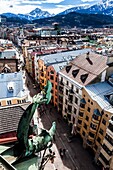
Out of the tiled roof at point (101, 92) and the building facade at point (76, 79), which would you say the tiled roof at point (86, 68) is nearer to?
the building facade at point (76, 79)

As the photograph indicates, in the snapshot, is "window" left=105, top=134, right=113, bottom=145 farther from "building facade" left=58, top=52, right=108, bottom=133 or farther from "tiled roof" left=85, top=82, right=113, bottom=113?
"building facade" left=58, top=52, right=108, bottom=133

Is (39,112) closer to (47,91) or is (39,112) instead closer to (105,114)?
(105,114)

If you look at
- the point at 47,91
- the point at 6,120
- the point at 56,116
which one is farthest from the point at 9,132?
the point at 56,116

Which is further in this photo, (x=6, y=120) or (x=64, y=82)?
(x=64, y=82)

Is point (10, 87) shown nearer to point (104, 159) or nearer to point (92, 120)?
point (92, 120)

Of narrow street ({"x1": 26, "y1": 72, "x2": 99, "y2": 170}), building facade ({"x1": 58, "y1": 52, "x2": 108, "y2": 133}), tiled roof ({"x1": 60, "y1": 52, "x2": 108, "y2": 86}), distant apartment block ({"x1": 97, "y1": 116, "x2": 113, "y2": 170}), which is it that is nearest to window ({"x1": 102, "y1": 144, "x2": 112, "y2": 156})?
distant apartment block ({"x1": 97, "y1": 116, "x2": 113, "y2": 170})

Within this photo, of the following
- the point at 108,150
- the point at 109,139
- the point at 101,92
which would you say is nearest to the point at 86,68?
the point at 101,92
